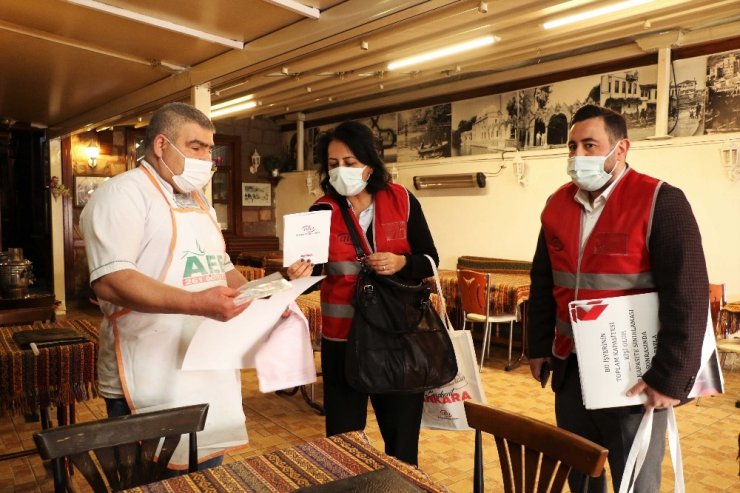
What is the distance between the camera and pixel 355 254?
6.61ft

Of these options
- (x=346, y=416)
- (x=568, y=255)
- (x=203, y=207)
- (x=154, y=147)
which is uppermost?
(x=154, y=147)

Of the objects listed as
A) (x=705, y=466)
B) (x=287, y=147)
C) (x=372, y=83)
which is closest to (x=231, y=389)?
(x=705, y=466)

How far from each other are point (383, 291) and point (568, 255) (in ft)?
2.12

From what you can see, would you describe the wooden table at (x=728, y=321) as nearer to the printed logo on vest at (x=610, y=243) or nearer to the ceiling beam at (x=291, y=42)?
the printed logo on vest at (x=610, y=243)

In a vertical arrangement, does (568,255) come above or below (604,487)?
above

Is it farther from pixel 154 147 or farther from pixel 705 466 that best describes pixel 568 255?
pixel 705 466

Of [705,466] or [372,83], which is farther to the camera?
[372,83]

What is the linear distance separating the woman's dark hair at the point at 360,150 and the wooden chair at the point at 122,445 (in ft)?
3.33

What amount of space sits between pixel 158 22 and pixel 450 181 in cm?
518

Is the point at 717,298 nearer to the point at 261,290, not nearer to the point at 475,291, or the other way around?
the point at 475,291

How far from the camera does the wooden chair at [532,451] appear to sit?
1.27m

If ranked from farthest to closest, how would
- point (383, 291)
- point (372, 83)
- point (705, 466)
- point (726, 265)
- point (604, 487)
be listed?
point (372, 83) → point (726, 265) → point (705, 466) → point (383, 291) → point (604, 487)

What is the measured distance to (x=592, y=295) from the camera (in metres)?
1.71

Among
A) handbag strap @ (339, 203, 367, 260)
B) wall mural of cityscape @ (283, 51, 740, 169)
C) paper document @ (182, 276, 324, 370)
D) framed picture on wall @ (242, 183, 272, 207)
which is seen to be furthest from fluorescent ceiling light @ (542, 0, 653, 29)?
framed picture on wall @ (242, 183, 272, 207)
